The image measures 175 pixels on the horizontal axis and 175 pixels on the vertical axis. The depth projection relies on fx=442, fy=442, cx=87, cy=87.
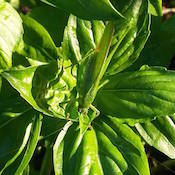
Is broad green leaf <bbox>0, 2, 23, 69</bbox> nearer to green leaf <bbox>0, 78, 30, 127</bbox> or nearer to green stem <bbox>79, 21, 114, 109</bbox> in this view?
green leaf <bbox>0, 78, 30, 127</bbox>

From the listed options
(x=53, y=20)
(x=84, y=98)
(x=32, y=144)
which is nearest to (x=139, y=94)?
(x=84, y=98)

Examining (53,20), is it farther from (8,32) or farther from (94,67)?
(94,67)

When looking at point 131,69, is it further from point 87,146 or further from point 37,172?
point 37,172

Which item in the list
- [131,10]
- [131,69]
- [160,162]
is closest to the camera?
[131,10]

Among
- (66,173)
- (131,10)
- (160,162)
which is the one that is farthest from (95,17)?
(160,162)

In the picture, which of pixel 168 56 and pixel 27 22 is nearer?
pixel 27 22

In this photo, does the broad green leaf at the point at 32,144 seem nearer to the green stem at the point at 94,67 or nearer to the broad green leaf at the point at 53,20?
the green stem at the point at 94,67

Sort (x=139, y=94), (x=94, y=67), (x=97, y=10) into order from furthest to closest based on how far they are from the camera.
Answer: (x=139, y=94) → (x=94, y=67) → (x=97, y=10)
